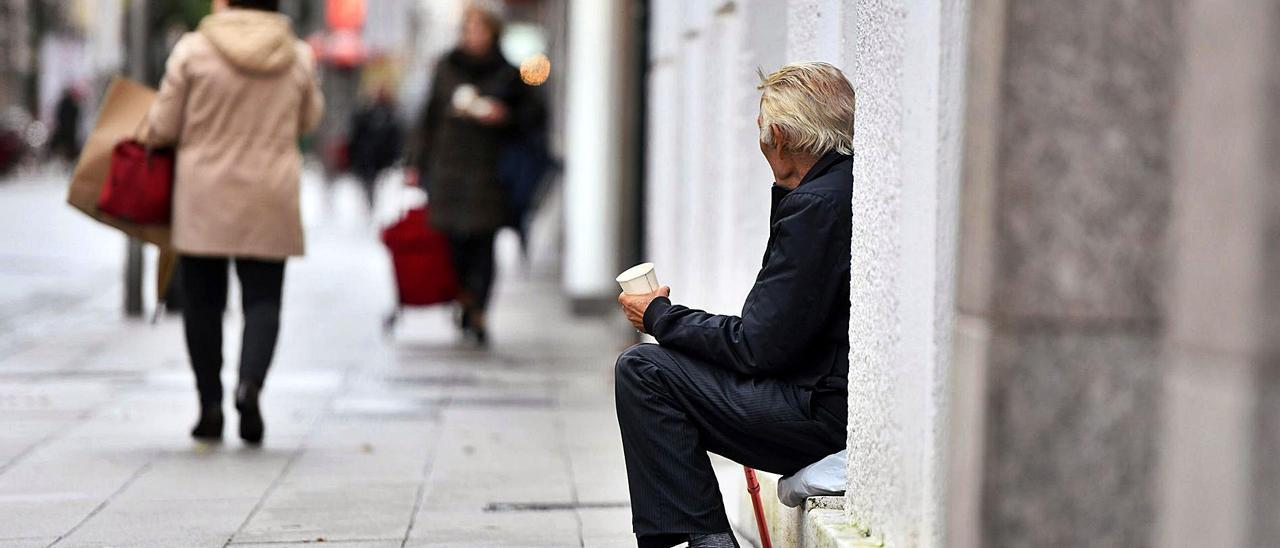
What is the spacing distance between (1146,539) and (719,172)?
12.7 feet

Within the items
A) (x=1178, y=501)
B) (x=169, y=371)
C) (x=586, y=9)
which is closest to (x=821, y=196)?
(x=1178, y=501)

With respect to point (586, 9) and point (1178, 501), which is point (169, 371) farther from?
point (1178, 501)

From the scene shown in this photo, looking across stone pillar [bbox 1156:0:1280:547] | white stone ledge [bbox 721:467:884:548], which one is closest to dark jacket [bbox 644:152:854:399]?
white stone ledge [bbox 721:467:884:548]

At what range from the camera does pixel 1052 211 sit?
2.68 metres

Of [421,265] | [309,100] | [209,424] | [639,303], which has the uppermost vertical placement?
[309,100]

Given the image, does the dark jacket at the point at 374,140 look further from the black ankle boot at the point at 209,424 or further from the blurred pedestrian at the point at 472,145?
the black ankle boot at the point at 209,424

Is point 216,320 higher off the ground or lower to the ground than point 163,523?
higher

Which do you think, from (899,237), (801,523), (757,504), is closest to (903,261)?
(899,237)

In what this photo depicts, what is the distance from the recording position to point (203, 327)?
665 cm

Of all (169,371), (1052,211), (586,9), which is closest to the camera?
(1052,211)

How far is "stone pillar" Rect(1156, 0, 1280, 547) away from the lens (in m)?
2.09

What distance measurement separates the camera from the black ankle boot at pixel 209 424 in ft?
21.6

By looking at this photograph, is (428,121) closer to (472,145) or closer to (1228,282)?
(472,145)

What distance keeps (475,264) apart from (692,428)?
655 centimetres
